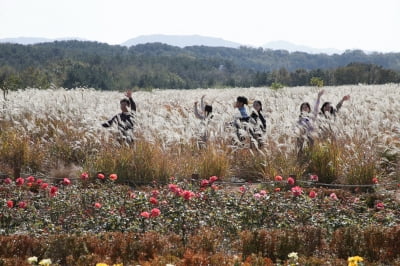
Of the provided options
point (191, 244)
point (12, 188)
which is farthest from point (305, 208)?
point (12, 188)

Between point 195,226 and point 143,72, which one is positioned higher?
point 143,72

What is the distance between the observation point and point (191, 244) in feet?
14.2

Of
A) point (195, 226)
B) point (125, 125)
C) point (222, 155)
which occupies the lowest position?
point (195, 226)

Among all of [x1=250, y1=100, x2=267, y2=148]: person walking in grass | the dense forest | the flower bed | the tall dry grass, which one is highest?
the dense forest

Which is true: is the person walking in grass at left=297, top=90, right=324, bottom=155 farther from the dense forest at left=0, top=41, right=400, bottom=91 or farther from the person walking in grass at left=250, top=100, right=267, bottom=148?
the dense forest at left=0, top=41, right=400, bottom=91

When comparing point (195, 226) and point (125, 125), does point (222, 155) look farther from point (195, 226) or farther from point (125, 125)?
point (195, 226)

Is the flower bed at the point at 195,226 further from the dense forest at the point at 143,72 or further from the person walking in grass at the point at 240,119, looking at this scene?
the dense forest at the point at 143,72

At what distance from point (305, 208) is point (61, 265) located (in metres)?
2.68

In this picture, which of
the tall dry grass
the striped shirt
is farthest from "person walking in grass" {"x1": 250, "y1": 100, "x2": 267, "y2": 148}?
the striped shirt

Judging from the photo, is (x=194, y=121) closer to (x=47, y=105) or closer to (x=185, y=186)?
(x=185, y=186)

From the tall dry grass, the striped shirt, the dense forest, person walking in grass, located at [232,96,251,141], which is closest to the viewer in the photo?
the tall dry grass

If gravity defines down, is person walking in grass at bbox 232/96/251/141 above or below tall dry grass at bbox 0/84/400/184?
above

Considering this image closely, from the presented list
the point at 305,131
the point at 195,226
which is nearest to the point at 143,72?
the point at 305,131

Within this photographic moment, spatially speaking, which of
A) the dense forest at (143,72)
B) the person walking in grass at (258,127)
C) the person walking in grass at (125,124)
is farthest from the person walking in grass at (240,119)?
the dense forest at (143,72)
